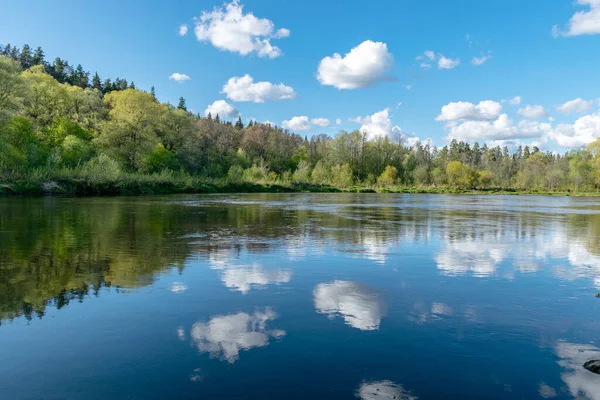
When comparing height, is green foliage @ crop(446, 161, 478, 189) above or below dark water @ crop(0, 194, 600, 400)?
above

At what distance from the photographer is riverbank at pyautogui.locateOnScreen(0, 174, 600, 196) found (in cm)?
4100

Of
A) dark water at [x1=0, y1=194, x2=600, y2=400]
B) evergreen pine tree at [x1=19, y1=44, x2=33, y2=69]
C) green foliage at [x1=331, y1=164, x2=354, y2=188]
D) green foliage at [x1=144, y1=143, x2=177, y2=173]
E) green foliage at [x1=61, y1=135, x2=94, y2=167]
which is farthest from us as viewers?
evergreen pine tree at [x1=19, y1=44, x2=33, y2=69]

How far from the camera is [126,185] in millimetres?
51031

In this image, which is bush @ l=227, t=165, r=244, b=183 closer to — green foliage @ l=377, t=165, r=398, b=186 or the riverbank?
the riverbank

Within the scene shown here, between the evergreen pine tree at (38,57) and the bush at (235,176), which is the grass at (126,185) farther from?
the evergreen pine tree at (38,57)

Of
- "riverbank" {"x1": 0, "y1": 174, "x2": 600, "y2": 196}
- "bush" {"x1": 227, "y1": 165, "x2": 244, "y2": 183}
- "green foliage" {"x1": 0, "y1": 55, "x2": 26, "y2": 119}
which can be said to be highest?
"green foliage" {"x1": 0, "y1": 55, "x2": 26, "y2": 119}

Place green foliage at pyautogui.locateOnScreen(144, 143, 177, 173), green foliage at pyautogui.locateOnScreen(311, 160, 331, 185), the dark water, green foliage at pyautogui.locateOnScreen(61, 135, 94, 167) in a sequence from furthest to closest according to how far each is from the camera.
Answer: green foliage at pyautogui.locateOnScreen(311, 160, 331, 185) < green foliage at pyautogui.locateOnScreen(144, 143, 177, 173) < green foliage at pyautogui.locateOnScreen(61, 135, 94, 167) < the dark water

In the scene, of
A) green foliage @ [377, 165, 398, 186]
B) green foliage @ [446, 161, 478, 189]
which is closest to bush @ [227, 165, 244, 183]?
green foliage @ [377, 165, 398, 186]

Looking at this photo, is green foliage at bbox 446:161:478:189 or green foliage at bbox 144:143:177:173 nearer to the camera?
green foliage at bbox 144:143:177:173

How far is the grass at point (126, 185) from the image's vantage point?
4091 centimetres

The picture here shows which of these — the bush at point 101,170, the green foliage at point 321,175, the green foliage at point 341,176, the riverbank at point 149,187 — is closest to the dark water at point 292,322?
the riverbank at point 149,187

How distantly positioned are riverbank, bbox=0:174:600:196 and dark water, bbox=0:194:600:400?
1297 inches

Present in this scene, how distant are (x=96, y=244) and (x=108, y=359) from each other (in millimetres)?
8817

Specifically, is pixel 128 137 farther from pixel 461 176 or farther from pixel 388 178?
pixel 461 176
